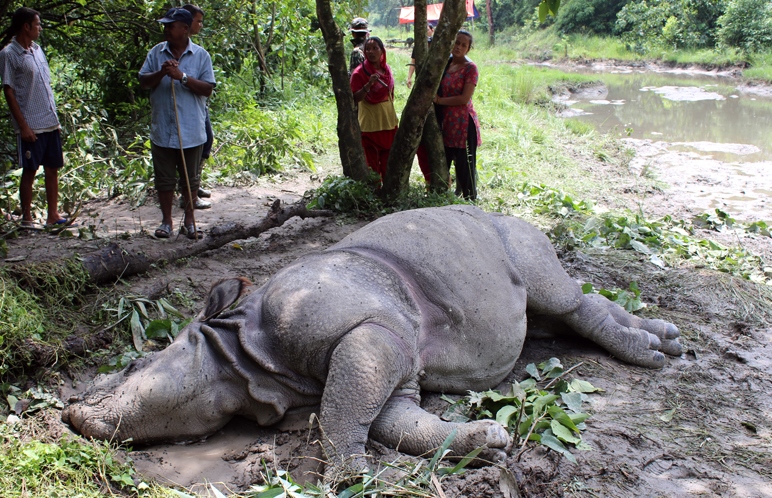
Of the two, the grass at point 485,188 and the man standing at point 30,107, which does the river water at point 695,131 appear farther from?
the man standing at point 30,107

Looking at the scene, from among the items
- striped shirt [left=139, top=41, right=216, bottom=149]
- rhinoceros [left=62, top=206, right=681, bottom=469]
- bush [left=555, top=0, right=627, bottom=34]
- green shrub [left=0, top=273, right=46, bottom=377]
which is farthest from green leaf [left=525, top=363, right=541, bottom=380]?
bush [left=555, top=0, right=627, bottom=34]

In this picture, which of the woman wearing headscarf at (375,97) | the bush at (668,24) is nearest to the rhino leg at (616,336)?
the woman wearing headscarf at (375,97)

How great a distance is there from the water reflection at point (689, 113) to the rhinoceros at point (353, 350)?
10.4 m

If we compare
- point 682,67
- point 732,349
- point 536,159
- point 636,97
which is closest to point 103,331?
point 732,349

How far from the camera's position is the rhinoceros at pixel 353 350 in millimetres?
2762

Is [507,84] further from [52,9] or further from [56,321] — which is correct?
[56,321]

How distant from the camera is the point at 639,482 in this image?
267 cm

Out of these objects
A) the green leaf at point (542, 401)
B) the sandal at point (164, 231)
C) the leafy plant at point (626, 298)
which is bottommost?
the leafy plant at point (626, 298)

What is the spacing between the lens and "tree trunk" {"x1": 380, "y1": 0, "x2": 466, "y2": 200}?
554 centimetres

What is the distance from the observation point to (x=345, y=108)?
21.4 feet

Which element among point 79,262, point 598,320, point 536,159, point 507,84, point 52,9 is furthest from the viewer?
point 507,84

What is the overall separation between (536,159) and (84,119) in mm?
6714

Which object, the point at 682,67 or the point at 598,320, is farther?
the point at 682,67

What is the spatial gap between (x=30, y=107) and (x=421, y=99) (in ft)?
11.6
